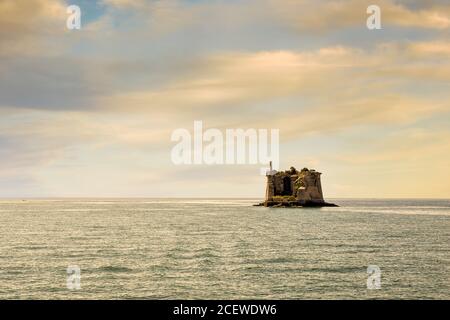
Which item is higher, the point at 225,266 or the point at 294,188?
the point at 294,188

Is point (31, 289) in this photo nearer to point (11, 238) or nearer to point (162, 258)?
point (162, 258)

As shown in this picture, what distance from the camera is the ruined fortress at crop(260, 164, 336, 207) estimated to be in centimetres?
16562

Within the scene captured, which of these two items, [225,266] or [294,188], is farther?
[294,188]

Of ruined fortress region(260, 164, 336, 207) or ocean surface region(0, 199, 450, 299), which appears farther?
ruined fortress region(260, 164, 336, 207)

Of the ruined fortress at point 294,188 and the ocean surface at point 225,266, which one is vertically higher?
the ruined fortress at point 294,188

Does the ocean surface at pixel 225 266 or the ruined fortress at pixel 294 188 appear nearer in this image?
the ocean surface at pixel 225 266

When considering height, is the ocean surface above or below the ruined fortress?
below

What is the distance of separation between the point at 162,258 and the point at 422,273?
2449cm

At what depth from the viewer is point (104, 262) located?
147 feet

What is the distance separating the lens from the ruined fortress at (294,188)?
166 metres

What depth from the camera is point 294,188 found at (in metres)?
171
